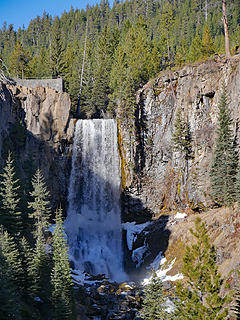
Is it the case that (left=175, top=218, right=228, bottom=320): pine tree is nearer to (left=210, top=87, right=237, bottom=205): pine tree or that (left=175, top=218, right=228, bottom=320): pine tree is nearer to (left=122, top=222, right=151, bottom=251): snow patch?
(left=210, top=87, right=237, bottom=205): pine tree

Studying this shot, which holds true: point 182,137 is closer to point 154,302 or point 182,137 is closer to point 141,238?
point 141,238

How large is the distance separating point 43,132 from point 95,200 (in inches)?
442

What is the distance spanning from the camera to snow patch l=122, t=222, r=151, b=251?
41094 millimetres

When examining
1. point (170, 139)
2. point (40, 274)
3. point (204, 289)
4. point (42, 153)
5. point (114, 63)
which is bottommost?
point (40, 274)

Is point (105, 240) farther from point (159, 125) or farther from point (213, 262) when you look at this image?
point (213, 262)

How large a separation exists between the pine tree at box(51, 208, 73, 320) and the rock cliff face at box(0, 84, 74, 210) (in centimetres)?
1517

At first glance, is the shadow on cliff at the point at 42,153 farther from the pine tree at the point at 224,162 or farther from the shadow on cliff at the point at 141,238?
the pine tree at the point at 224,162

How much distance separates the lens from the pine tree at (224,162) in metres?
33.3

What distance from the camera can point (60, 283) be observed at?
25.9m

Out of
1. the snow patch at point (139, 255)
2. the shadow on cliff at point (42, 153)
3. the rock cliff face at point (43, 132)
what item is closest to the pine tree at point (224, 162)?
the snow patch at point (139, 255)

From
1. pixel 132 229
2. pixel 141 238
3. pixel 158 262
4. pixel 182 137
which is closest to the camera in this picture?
pixel 158 262

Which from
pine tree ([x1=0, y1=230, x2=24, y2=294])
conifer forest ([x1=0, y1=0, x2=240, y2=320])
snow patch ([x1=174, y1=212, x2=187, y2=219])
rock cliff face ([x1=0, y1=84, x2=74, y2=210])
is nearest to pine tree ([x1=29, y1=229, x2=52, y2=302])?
conifer forest ([x1=0, y1=0, x2=240, y2=320])

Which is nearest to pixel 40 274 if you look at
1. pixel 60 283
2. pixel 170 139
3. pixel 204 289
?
pixel 60 283

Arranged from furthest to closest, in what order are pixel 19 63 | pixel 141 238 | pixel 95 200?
pixel 19 63 → pixel 95 200 → pixel 141 238
